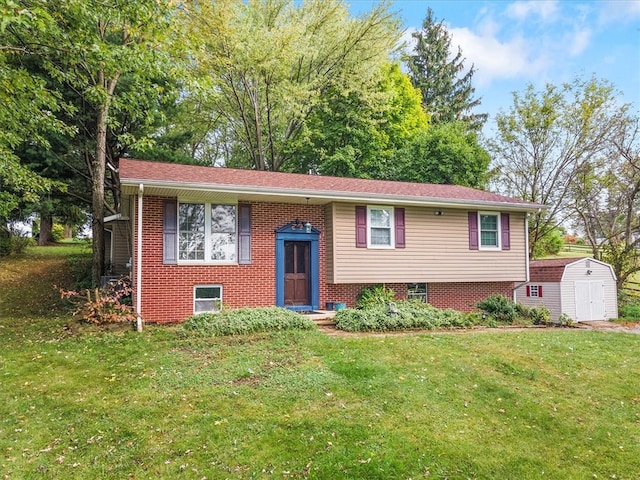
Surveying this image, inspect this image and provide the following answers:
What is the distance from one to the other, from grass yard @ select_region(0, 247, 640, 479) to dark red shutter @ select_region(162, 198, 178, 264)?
213 centimetres

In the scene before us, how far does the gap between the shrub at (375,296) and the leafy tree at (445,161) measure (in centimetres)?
1156

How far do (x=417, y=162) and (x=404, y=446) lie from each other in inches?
767

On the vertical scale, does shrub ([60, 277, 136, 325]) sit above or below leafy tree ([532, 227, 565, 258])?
below

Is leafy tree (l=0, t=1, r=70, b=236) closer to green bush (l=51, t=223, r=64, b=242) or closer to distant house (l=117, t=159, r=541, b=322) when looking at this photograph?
distant house (l=117, t=159, r=541, b=322)

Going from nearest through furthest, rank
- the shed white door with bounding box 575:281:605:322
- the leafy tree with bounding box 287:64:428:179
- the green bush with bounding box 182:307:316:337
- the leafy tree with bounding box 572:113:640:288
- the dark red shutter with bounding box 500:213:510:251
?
1. the green bush with bounding box 182:307:316:337
2. the dark red shutter with bounding box 500:213:510:251
3. the shed white door with bounding box 575:281:605:322
4. the leafy tree with bounding box 572:113:640:288
5. the leafy tree with bounding box 287:64:428:179

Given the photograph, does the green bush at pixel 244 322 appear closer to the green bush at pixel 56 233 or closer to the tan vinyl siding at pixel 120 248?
the tan vinyl siding at pixel 120 248

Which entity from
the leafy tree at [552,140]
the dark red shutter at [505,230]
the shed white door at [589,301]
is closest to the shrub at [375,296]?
the dark red shutter at [505,230]

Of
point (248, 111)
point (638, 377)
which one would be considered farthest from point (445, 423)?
point (248, 111)

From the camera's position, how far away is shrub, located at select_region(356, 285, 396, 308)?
11258 mm

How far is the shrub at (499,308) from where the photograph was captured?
12.0m

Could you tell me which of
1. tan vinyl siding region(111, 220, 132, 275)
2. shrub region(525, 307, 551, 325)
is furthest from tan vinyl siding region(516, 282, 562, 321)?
tan vinyl siding region(111, 220, 132, 275)

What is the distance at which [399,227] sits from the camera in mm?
12000

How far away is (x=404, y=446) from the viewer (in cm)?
429

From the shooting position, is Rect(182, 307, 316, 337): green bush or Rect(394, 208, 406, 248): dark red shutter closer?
Rect(182, 307, 316, 337): green bush
